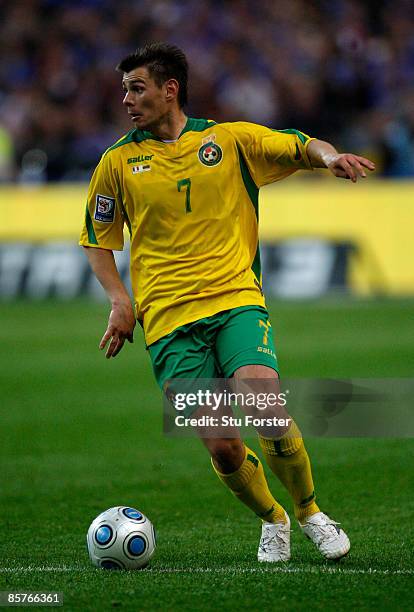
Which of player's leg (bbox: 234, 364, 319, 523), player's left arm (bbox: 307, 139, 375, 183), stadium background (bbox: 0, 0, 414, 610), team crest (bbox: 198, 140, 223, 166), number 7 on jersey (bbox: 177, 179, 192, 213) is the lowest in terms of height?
stadium background (bbox: 0, 0, 414, 610)

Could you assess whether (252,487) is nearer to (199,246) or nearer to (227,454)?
(227,454)

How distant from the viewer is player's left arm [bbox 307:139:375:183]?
17.0ft

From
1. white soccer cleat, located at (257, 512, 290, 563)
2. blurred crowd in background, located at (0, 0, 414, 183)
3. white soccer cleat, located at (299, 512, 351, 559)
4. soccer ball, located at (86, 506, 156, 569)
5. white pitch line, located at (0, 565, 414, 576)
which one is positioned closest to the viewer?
white pitch line, located at (0, 565, 414, 576)

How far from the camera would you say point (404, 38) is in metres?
20.4

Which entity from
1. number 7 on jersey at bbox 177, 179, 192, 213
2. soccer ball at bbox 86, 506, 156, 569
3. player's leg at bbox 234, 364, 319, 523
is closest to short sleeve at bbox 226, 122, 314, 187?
number 7 on jersey at bbox 177, 179, 192, 213

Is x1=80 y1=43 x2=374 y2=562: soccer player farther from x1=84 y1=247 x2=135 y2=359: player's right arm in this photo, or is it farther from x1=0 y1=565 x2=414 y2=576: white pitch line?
x1=0 y1=565 x2=414 y2=576: white pitch line

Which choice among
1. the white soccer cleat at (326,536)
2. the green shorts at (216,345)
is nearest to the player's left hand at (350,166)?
the green shorts at (216,345)

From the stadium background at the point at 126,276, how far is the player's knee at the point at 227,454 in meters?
0.44

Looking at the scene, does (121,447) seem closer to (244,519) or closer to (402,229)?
(244,519)

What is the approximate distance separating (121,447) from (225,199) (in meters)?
3.67

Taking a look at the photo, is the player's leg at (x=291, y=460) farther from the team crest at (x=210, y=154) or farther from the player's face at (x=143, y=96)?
the player's face at (x=143, y=96)

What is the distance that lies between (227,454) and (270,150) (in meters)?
1.45

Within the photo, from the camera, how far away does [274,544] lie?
18.3 feet

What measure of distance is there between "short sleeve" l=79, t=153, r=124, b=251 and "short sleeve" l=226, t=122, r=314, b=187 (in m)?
0.63
